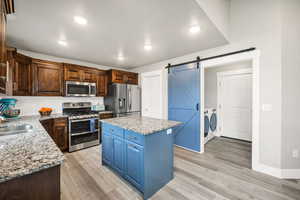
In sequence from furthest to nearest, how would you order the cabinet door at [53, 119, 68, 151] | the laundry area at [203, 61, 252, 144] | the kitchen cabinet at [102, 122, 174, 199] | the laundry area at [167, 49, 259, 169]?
the laundry area at [203, 61, 252, 144]
the cabinet door at [53, 119, 68, 151]
the laundry area at [167, 49, 259, 169]
the kitchen cabinet at [102, 122, 174, 199]

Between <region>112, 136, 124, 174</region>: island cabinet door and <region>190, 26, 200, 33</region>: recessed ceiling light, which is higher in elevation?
<region>190, 26, 200, 33</region>: recessed ceiling light

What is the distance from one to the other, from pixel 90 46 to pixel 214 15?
2.49 metres

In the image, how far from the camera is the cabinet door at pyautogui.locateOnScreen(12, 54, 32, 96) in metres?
2.48

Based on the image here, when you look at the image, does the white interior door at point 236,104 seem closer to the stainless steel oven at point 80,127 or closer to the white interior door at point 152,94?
the white interior door at point 152,94

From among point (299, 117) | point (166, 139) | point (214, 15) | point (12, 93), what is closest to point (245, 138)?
point (299, 117)

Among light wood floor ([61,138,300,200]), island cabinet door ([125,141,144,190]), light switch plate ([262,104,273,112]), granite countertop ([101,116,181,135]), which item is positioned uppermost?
light switch plate ([262,104,273,112])

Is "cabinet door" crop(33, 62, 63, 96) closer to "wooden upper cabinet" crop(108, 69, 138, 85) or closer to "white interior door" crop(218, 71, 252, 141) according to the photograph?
"wooden upper cabinet" crop(108, 69, 138, 85)

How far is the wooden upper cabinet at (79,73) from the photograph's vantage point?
3271 millimetres

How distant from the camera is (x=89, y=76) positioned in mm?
3666

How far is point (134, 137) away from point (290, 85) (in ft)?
8.84

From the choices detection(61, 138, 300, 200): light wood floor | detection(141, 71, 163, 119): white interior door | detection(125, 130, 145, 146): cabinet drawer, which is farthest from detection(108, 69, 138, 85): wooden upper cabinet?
detection(125, 130, 145, 146): cabinet drawer

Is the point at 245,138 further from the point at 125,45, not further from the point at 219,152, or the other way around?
the point at 125,45

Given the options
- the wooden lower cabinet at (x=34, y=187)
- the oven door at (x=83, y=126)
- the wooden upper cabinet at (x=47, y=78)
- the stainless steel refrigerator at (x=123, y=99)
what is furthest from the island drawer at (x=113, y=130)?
the wooden upper cabinet at (x=47, y=78)

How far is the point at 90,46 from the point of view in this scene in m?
2.78
